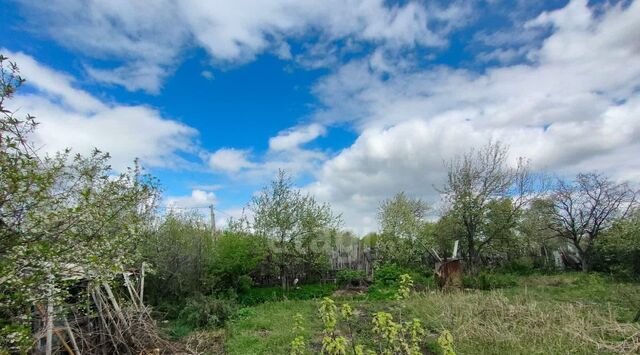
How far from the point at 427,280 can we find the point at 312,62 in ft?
27.9

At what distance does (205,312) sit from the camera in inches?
343

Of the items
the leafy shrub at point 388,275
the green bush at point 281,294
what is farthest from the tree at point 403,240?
the green bush at point 281,294

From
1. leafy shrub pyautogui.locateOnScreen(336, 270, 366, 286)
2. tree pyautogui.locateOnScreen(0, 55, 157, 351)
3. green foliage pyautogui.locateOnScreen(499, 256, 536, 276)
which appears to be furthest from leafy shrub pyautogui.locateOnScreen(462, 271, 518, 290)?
tree pyautogui.locateOnScreen(0, 55, 157, 351)

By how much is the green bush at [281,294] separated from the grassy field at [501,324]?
1575mm

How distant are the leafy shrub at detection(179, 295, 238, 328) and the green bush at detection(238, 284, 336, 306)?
2089 mm

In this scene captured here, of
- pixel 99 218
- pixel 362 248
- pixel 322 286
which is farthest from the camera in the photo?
pixel 362 248

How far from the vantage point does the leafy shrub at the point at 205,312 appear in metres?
8.59

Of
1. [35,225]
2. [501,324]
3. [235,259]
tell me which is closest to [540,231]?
[501,324]

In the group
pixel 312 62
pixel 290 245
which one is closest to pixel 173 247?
pixel 290 245

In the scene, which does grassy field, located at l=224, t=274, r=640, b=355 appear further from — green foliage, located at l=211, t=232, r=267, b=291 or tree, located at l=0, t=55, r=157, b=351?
tree, located at l=0, t=55, r=157, b=351

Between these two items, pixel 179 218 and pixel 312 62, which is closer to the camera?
pixel 312 62

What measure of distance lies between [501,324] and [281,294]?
769 cm

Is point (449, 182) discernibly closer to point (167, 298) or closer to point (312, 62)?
point (312, 62)

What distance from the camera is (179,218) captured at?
11797 mm
